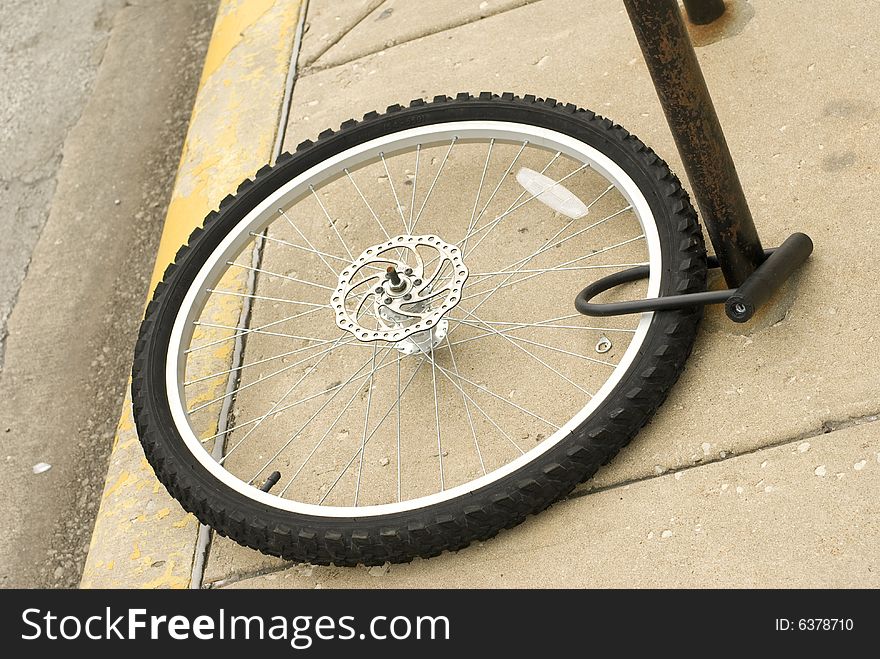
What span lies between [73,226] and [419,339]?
68.1 inches

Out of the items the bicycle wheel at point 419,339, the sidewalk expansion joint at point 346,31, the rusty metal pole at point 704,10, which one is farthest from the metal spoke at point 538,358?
the sidewalk expansion joint at point 346,31

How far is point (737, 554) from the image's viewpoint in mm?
1881

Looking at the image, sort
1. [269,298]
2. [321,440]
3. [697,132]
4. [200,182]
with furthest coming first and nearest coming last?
[200,182] → [269,298] → [321,440] → [697,132]

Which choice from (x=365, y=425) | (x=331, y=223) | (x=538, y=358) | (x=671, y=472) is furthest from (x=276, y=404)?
(x=671, y=472)

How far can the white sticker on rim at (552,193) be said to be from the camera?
2.50 meters

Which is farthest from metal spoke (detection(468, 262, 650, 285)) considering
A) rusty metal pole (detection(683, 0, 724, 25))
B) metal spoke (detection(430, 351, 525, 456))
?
rusty metal pole (detection(683, 0, 724, 25))

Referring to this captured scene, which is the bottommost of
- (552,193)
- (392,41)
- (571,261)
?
(571,261)

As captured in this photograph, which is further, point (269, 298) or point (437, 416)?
point (269, 298)

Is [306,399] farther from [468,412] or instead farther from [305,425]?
[468,412]

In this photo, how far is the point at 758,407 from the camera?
2.04 m

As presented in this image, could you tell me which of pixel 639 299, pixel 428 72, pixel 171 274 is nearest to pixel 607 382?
pixel 639 299
